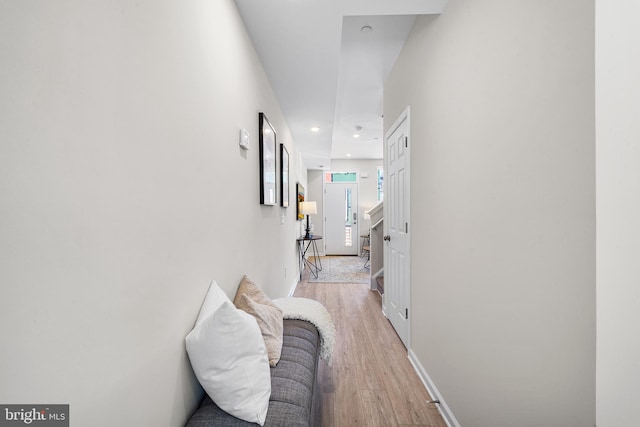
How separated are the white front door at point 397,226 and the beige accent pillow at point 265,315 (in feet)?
4.37

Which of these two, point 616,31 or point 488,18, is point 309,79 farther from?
point 616,31

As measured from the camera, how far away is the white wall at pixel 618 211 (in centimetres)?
62

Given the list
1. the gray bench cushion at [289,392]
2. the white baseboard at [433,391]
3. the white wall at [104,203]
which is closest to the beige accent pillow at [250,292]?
the gray bench cushion at [289,392]

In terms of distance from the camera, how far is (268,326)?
1428mm

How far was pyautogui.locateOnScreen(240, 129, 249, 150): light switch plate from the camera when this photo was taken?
1.76m

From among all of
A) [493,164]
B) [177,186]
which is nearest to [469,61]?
[493,164]

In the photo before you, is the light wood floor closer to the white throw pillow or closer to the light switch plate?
the white throw pillow

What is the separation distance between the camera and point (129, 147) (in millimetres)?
749

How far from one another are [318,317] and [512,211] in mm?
1271

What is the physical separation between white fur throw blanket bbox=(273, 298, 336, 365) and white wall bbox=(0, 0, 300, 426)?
792 mm

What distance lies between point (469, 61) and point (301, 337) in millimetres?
1700

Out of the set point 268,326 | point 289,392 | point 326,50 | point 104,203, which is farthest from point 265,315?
point 326,50

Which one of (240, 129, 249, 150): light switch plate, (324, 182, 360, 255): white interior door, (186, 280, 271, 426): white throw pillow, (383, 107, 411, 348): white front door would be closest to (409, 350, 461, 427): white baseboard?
(383, 107, 411, 348): white front door

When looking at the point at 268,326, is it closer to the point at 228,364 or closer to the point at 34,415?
the point at 228,364
